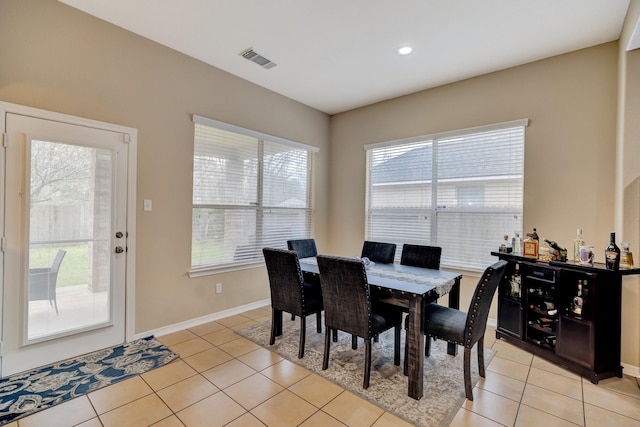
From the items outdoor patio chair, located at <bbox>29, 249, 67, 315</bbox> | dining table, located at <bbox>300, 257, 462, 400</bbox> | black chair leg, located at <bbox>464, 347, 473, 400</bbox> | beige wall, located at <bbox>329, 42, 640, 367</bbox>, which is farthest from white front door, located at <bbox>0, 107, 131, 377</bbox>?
beige wall, located at <bbox>329, 42, 640, 367</bbox>

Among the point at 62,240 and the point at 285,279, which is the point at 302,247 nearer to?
the point at 285,279

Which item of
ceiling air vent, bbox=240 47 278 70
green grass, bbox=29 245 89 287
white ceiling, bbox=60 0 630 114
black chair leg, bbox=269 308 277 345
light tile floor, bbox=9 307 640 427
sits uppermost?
white ceiling, bbox=60 0 630 114

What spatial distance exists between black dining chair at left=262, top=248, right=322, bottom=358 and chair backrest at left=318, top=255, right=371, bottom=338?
31cm

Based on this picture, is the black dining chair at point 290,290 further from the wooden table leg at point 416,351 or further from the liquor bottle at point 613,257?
the liquor bottle at point 613,257

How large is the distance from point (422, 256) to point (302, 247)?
1.44 meters

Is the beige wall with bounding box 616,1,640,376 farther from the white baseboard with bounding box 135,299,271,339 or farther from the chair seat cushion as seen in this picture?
the white baseboard with bounding box 135,299,271,339

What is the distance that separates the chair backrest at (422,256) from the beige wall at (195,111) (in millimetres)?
916

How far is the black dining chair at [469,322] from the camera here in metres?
2.10

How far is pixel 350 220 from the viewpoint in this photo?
4938 mm

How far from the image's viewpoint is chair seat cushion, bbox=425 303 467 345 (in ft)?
7.17

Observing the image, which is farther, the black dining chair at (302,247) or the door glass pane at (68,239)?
the black dining chair at (302,247)

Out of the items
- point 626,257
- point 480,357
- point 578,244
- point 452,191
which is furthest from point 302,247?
point 626,257

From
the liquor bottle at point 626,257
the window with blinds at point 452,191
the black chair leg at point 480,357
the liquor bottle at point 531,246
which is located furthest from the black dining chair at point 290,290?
the liquor bottle at point 626,257

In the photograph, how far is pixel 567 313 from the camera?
8.54 feet
